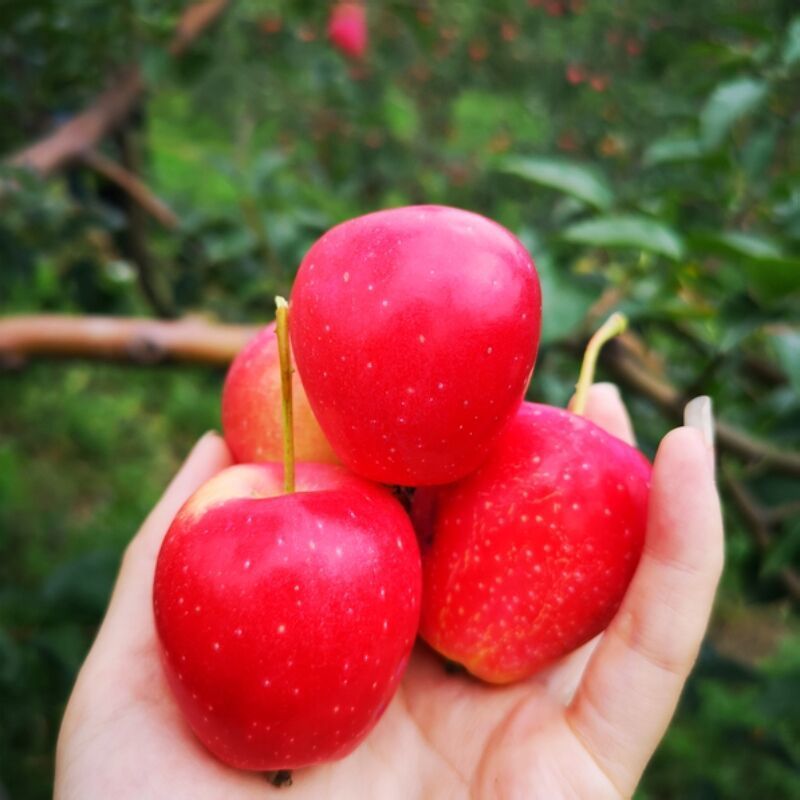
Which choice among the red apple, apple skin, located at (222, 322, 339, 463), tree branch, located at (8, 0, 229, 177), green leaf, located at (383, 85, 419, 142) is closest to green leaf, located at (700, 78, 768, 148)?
apple skin, located at (222, 322, 339, 463)

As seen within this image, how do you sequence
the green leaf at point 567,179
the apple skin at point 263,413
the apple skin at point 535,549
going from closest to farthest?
the apple skin at point 535,549, the apple skin at point 263,413, the green leaf at point 567,179

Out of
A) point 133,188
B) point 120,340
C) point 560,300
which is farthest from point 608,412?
point 133,188

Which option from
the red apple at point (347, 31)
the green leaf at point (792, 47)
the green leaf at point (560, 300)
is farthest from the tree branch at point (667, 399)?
the red apple at point (347, 31)

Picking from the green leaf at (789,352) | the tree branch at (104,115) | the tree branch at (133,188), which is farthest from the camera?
the tree branch at (133,188)

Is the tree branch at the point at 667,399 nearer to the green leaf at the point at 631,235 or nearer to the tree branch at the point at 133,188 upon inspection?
the green leaf at the point at 631,235

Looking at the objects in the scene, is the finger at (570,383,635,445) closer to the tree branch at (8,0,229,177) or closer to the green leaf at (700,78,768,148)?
the green leaf at (700,78,768,148)

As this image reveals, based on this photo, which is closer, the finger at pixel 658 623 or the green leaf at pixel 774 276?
the finger at pixel 658 623
